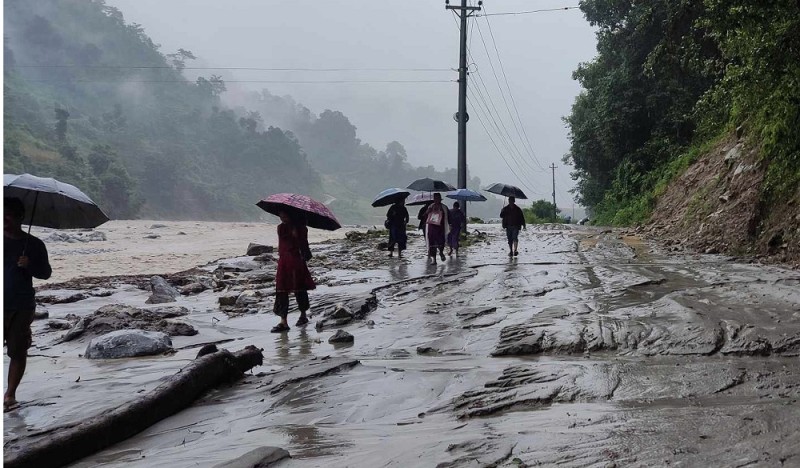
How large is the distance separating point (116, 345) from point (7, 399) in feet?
7.16

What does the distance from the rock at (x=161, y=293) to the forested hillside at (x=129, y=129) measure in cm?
4746

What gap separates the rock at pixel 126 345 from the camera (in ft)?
23.9

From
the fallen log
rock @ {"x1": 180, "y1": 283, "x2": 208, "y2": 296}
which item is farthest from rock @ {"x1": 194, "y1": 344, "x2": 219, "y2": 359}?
rock @ {"x1": 180, "y1": 283, "x2": 208, "y2": 296}

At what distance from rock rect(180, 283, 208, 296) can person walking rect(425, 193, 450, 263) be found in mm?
5889

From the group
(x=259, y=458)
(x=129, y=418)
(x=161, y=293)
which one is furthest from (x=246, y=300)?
(x=259, y=458)

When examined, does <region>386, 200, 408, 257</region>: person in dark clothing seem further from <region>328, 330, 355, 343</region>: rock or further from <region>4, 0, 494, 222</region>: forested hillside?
<region>4, 0, 494, 222</region>: forested hillside

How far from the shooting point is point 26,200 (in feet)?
17.3

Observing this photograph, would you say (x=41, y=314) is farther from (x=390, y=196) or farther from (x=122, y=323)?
(x=390, y=196)

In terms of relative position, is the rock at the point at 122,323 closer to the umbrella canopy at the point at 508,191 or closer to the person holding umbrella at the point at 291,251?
the person holding umbrella at the point at 291,251

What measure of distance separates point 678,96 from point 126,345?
29.8 m

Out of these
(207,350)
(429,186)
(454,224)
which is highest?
(429,186)

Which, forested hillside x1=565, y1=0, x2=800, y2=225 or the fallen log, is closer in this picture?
the fallen log

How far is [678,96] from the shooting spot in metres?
30.5

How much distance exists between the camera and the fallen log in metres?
3.86
